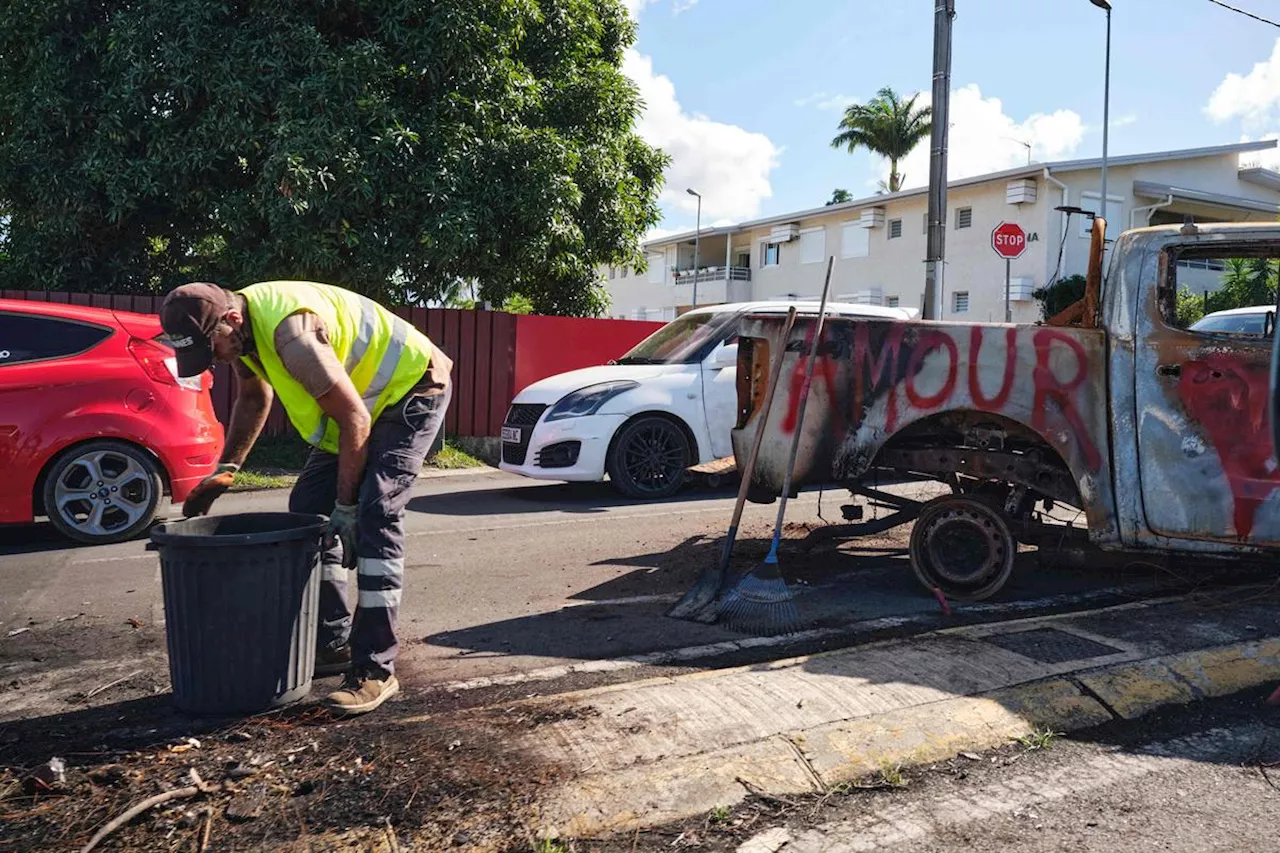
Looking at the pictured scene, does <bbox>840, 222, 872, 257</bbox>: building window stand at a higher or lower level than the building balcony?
higher

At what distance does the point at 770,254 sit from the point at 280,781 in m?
36.6

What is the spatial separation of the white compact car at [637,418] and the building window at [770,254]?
29.0 metres

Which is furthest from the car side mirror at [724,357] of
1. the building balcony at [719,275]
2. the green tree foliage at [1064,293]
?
the building balcony at [719,275]

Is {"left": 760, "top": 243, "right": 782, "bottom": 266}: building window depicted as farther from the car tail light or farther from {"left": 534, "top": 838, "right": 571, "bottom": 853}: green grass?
{"left": 534, "top": 838, "right": 571, "bottom": 853}: green grass

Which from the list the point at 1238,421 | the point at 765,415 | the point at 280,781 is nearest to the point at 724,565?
the point at 765,415

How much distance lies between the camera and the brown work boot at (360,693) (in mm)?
3602

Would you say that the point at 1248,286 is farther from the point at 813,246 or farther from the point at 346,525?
the point at 346,525

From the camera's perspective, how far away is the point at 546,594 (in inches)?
221

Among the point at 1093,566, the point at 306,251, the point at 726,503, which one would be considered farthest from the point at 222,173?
the point at 1093,566

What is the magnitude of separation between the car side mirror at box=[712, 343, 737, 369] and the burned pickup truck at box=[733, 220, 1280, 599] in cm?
350

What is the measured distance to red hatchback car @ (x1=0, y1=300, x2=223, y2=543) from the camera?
661 centimetres

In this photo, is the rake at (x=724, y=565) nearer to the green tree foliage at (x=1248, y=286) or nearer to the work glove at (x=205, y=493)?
the work glove at (x=205, y=493)

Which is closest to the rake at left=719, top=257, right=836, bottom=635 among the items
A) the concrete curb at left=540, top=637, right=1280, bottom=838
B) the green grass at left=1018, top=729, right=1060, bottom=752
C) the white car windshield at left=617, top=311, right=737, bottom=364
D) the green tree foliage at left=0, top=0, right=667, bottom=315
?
the concrete curb at left=540, top=637, right=1280, bottom=838

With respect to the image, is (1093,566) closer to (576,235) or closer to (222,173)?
(576,235)
